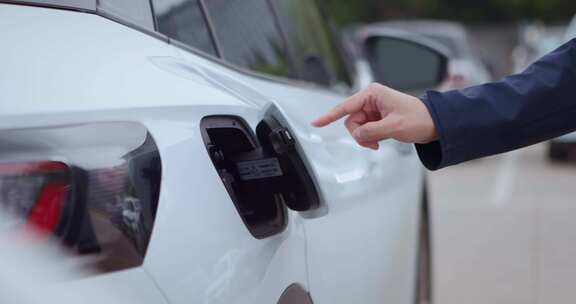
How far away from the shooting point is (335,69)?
4.03 meters

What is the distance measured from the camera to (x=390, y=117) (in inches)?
75.4

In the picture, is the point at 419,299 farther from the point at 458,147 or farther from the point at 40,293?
the point at 40,293

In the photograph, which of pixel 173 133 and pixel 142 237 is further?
pixel 173 133

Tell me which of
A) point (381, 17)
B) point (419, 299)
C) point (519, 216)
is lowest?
point (519, 216)

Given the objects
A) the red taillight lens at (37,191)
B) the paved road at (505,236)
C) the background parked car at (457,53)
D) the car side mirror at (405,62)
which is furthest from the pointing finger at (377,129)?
the background parked car at (457,53)

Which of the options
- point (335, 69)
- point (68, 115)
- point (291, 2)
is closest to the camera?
point (68, 115)

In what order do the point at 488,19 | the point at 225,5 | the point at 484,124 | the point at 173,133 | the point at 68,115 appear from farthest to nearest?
the point at 488,19 < the point at 225,5 < the point at 484,124 < the point at 173,133 < the point at 68,115

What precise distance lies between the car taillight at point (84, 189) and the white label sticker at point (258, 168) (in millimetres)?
368

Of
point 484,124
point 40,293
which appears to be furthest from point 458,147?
point 40,293

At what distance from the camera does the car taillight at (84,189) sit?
51.6 inches

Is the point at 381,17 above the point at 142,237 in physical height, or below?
above

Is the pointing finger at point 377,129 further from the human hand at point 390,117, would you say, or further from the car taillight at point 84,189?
the car taillight at point 84,189

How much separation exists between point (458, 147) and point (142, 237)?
31.5 inches

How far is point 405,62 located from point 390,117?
242cm
